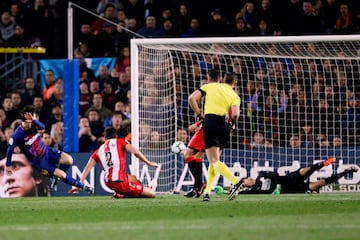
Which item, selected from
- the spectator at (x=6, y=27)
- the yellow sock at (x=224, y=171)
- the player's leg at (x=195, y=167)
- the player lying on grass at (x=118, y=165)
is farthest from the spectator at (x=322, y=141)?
the spectator at (x=6, y=27)

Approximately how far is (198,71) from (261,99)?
51.7 inches

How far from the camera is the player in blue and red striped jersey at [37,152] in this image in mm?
19547

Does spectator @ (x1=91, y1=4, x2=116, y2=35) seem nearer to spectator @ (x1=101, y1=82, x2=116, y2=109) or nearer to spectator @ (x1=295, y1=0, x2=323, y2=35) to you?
spectator @ (x1=101, y1=82, x2=116, y2=109)

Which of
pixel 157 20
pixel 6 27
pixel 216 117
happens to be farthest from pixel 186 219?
pixel 6 27

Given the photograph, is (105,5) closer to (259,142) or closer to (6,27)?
(6,27)

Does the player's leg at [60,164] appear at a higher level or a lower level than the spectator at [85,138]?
lower

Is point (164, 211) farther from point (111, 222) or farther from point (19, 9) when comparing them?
point (19, 9)

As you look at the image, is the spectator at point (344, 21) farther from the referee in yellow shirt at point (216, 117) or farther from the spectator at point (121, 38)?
the referee in yellow shirt at point (216, 117)

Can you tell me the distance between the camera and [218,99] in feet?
52.3

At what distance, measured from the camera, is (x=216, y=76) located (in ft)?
52.9

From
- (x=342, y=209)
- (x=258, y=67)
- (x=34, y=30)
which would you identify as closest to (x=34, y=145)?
(x=258, y=67)

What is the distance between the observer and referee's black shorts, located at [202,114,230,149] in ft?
52.0

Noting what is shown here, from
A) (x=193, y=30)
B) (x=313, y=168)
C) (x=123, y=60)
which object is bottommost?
(x=313, y=168)

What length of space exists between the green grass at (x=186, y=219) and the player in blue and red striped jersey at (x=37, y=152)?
3.05 metres
